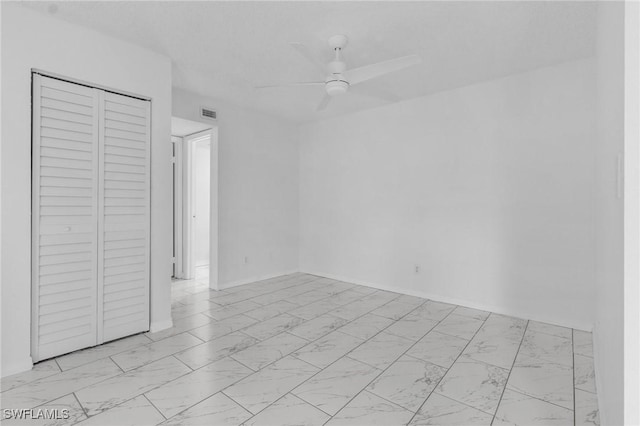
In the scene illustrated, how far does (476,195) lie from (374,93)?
5.64ft

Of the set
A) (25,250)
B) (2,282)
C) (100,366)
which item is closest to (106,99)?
(25,250)

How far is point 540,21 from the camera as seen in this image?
2.48 m

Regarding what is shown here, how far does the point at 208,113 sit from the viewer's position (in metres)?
4.33

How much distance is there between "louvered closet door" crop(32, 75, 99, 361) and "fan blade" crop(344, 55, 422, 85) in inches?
83.2

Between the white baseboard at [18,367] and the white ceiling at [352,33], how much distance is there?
251 cm

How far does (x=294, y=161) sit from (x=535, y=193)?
353 centimetres

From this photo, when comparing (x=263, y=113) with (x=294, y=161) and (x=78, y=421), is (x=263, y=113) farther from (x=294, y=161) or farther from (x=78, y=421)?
(x=78, y=421)

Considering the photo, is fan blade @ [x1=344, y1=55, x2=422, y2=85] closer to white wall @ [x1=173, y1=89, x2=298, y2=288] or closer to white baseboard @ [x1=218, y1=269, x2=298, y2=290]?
Answer: white wall @ [x1=173, y1=89, x2=298, y2=288]

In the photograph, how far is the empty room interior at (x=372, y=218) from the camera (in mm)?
1934

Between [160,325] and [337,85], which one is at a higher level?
[337,85]

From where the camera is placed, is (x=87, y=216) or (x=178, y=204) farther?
(x=178, y=204)

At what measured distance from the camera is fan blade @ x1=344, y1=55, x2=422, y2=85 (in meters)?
2.37

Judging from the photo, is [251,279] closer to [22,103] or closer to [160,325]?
[160,325]
